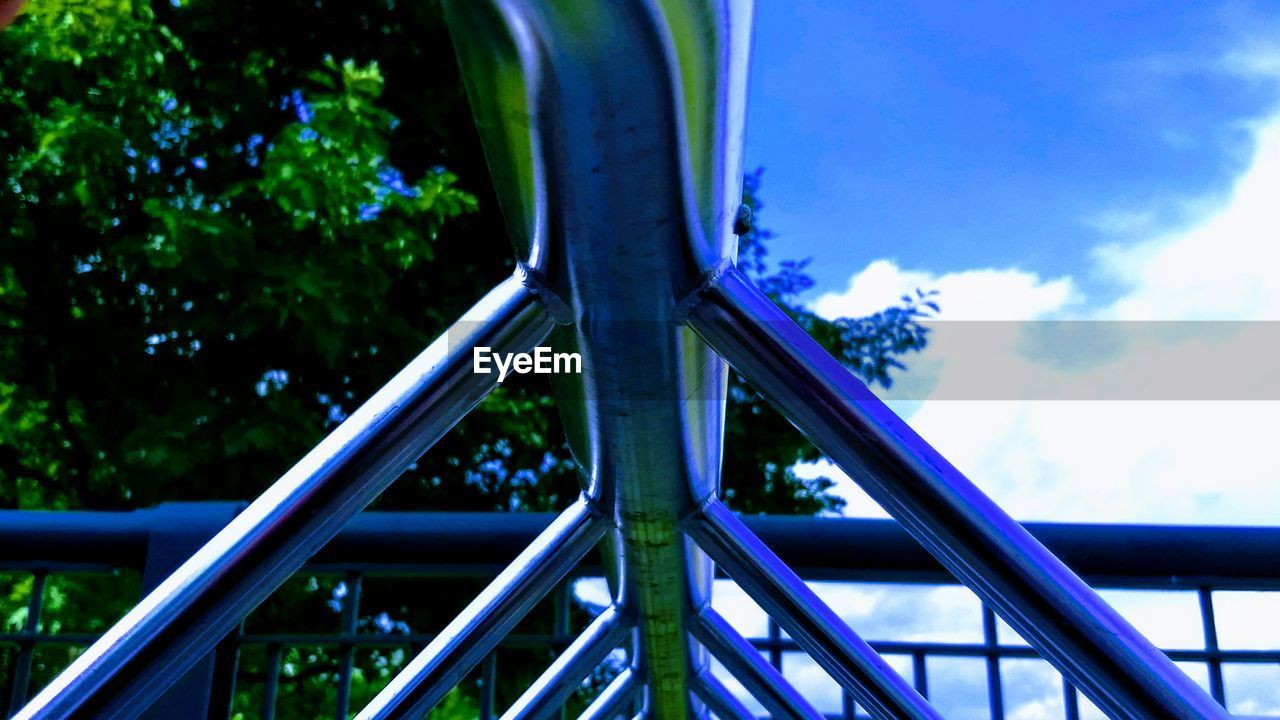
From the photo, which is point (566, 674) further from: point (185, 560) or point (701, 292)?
point (701, 292)

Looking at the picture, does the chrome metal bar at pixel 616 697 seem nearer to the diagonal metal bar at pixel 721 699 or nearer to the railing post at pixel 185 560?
the diagonal metal bar at pixel 721 699

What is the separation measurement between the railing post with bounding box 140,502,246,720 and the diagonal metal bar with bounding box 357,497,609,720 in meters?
0.49

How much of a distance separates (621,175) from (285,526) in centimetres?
27

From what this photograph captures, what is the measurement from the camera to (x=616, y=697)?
62.0 inches

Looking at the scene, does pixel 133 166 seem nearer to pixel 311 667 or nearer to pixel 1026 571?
pixel 311 667

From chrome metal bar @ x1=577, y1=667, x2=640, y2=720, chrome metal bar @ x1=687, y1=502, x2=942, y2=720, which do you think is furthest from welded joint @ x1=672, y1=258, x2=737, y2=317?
chrome metal bar @ x1=577, y1=667, x2=640, y2=720

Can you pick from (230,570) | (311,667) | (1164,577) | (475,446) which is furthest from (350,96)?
(230,570)

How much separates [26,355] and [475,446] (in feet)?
9.06

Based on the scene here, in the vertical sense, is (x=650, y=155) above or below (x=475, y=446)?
below

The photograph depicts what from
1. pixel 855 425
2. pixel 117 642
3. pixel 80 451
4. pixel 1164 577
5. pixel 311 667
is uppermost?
pixel 80 451

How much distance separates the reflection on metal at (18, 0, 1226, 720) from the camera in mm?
457

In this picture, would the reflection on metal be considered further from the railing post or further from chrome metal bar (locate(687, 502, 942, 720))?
the railing post

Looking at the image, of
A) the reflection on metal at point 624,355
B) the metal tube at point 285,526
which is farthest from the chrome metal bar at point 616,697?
the metal tube at point 285,526

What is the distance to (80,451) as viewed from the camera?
7105mm
